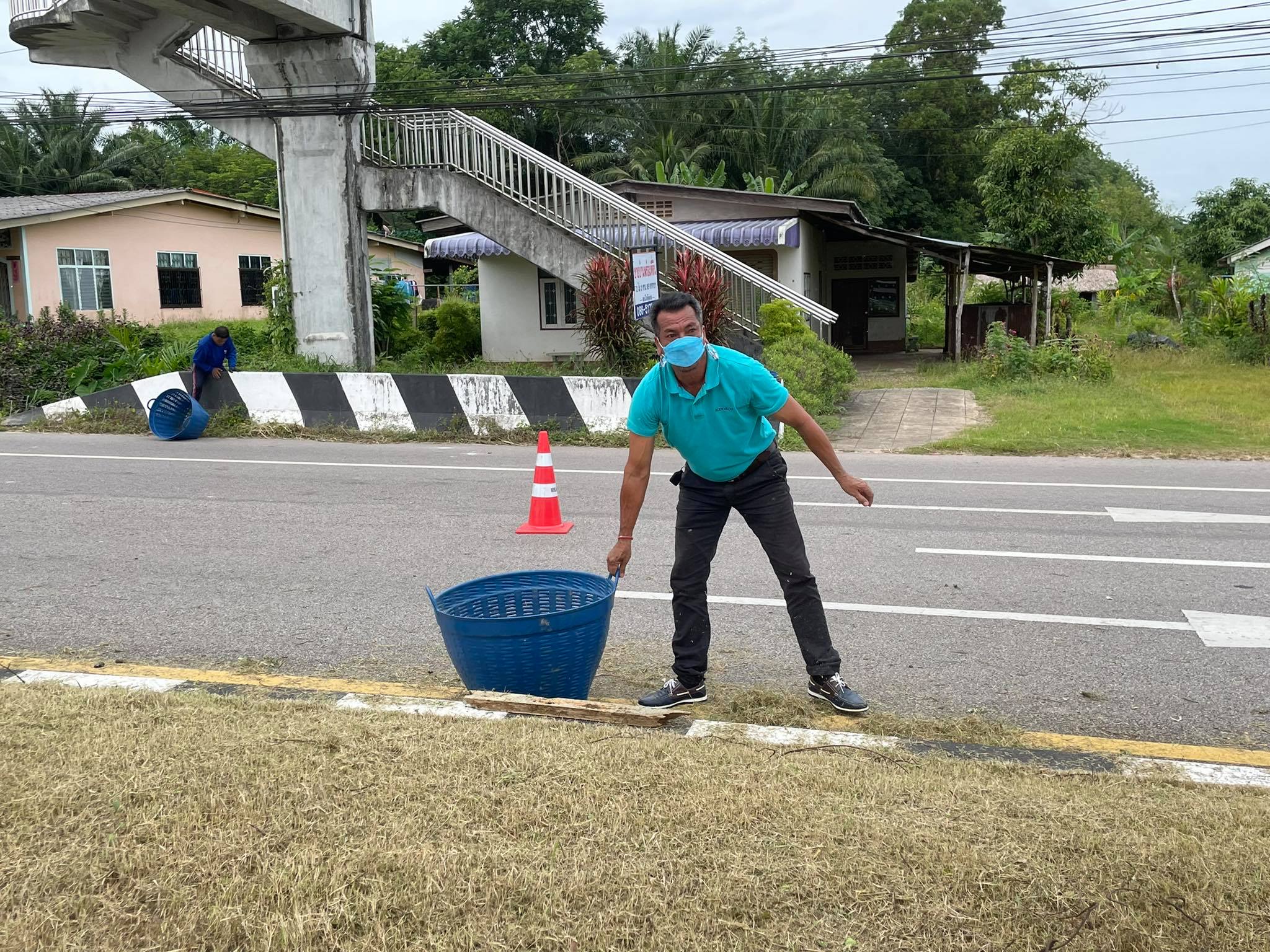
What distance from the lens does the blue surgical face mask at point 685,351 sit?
4.56 meters

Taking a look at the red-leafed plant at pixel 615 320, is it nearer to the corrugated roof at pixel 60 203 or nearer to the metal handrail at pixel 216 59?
the metal handrail at pixel 216 59

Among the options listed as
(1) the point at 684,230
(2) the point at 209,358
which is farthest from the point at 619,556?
(1) the point at 684,230

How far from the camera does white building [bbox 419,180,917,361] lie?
2370 centimetres

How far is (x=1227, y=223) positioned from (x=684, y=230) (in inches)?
962

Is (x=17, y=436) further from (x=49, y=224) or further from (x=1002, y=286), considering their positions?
(x=1002, y=286)

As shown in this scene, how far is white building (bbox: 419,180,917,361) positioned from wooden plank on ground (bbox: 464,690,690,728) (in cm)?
1914

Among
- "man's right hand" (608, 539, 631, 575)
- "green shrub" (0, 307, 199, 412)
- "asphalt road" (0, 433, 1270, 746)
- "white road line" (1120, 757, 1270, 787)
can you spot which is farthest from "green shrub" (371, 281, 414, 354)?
"white road line" (1120, 757, 1270, 787)

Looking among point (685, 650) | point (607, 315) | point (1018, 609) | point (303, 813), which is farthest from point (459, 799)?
point (607, 315)

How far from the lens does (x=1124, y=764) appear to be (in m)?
4.10

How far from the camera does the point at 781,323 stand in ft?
59.0

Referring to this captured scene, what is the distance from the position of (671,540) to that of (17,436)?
1082 cm

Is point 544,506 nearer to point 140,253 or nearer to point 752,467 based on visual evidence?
point 752,467

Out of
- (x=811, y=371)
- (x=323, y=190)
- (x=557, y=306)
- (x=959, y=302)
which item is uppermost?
(x=323, y=190)

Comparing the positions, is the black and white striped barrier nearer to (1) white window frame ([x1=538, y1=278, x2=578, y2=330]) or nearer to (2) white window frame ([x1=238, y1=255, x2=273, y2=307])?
(1) white window frame ([x1=538, y1=278, x2=578, y2=330])
